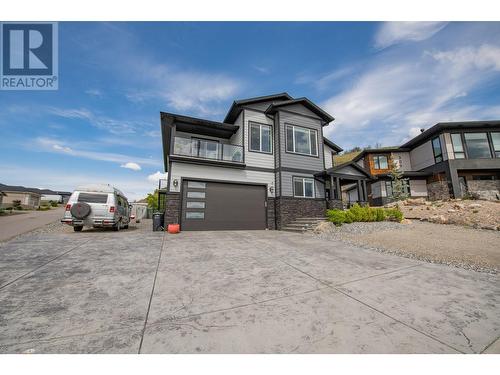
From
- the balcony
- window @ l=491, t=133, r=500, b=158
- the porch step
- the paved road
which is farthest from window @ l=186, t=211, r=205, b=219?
window @ l=491, t=133, r=500, b=158

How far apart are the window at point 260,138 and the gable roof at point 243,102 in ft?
4.75

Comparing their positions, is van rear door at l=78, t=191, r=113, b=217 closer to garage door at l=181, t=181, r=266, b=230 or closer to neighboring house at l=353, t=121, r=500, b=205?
garage door at l=181, t=181, r=266, b=230

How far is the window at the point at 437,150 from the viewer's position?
58.4 ft

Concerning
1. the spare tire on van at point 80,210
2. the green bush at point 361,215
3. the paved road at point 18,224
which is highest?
the spare tire on van at point 80,210

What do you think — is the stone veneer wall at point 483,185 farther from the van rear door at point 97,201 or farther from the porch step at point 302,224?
the van rear door at point 97,201

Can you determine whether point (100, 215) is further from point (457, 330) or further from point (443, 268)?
point (443, 268)

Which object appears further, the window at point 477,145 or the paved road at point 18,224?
the window at point 477,145

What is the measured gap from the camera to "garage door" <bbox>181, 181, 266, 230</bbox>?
10.6 meters

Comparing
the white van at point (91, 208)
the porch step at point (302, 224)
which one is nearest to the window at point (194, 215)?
the white van at point (91, 208)

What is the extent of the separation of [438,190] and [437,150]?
378 centimetres

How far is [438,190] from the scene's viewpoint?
18203 millimetres

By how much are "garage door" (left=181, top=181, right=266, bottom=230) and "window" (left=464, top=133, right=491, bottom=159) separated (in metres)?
19.6
